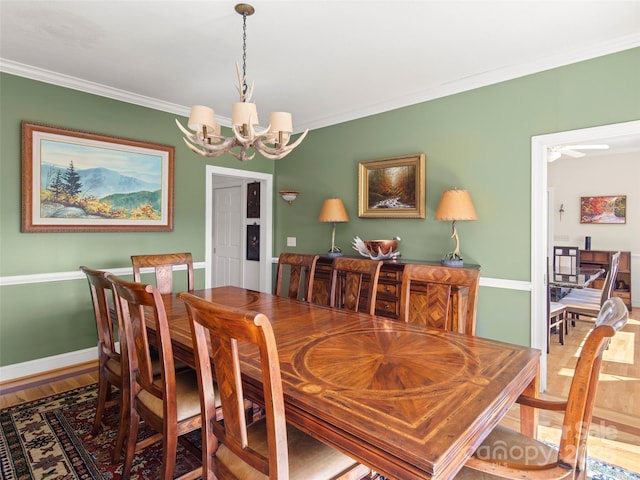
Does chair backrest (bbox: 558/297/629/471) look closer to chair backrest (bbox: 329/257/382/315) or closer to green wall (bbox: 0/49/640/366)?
chair backrest (bbox: 329/257/382/315)

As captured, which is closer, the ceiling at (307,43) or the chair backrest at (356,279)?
the ceiling at (307,43)

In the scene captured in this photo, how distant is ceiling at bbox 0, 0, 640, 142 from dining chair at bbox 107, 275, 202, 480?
1.76 m

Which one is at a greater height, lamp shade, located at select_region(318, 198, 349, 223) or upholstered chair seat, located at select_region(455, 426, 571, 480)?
lamp shade, located at select_region(318, 198, 349, 223)

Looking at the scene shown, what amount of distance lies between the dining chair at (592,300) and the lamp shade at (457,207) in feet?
5.94

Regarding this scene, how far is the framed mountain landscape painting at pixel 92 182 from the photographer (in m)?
3.14

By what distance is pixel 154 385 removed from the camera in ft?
5.51

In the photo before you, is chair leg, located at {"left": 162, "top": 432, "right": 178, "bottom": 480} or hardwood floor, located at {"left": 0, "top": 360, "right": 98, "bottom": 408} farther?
hardwood floor, located at {"left": 0, "top": 360, "right": 98, "bottom": 408}

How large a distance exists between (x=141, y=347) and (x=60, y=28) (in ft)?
7.46

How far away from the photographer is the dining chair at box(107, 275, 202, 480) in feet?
4.94

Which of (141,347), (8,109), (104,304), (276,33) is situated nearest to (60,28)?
(8,109)

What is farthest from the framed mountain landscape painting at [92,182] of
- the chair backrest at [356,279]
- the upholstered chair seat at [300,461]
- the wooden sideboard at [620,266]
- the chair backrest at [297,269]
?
the wooden sideboard at [620,266]

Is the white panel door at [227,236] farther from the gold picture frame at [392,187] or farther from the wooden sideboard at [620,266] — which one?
the wooden sideboard at [620,266]

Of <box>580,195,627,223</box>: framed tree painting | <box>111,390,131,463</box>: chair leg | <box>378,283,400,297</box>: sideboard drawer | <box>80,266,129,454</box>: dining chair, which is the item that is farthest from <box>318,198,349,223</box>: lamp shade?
<box>580,195,627,223</box>: framed tree painting

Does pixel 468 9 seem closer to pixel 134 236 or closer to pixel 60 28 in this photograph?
pixel 60 28
